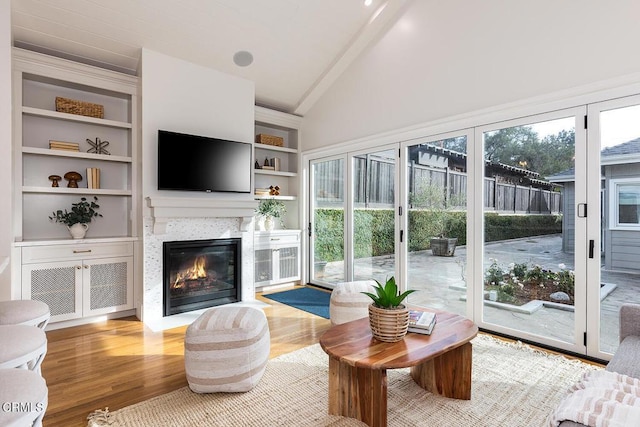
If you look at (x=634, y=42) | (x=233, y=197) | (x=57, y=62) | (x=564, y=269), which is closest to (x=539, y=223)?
(x=564, y=269)

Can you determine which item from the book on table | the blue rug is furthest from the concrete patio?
the book on table

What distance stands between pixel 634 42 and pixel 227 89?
3.88m

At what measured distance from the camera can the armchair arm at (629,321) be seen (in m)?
2.02

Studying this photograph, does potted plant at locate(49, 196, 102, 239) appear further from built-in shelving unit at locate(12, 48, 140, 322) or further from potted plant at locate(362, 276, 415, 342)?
potted plant at locate(362, 276, 415, 342)

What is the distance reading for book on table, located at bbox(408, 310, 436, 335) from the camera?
213 cm

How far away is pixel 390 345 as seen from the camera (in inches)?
76.4

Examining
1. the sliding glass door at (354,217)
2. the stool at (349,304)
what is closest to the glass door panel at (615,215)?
the stool at (349,304)

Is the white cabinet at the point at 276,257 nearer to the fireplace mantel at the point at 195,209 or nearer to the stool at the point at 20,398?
the fireplace mantel at the point at 195,209

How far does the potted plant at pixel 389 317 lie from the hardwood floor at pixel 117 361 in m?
1.21

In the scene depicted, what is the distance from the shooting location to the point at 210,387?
86.7 inches

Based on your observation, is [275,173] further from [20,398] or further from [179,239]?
[20,398]

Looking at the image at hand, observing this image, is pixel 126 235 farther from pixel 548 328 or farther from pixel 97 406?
pixel 548 328

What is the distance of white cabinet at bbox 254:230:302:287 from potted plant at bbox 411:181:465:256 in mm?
2147

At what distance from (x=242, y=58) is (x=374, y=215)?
2.53m
